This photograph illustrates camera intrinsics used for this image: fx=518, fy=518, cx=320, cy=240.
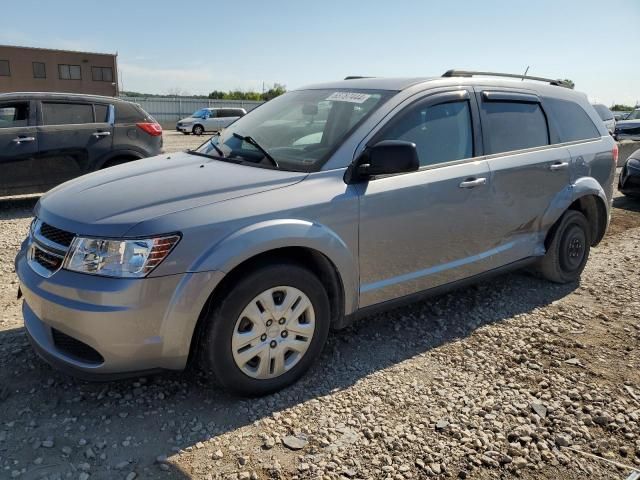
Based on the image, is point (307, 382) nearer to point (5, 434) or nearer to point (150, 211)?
point (150, 211)

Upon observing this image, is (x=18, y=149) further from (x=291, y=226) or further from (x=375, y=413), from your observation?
(x=375, y=413)

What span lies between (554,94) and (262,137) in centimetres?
272

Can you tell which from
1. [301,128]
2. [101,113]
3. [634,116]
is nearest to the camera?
[301,128]

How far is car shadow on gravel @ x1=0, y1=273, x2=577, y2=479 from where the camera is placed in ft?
8.08

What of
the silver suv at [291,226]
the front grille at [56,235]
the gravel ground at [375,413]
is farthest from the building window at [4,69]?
the front grille at [56,235]

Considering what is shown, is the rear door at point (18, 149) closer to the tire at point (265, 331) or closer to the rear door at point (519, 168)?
the tire at point (265, 331)

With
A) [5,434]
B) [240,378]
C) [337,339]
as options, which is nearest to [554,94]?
[337,339]

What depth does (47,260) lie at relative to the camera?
2.72 meters

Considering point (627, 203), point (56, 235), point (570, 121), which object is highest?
point (570, 121)

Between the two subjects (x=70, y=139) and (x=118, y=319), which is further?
(x=70, y=139)

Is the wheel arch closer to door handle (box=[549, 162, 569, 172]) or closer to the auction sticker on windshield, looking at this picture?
door handle (box=[549, 162, 569, 172])

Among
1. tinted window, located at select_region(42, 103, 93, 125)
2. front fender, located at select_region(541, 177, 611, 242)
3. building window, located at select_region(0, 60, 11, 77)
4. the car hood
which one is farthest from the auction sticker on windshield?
building window, located at select_region(0, 60, 11, 77)

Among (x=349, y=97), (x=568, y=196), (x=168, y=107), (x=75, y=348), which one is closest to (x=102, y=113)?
(x=349, y=97)

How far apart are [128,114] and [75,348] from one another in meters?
6.17
